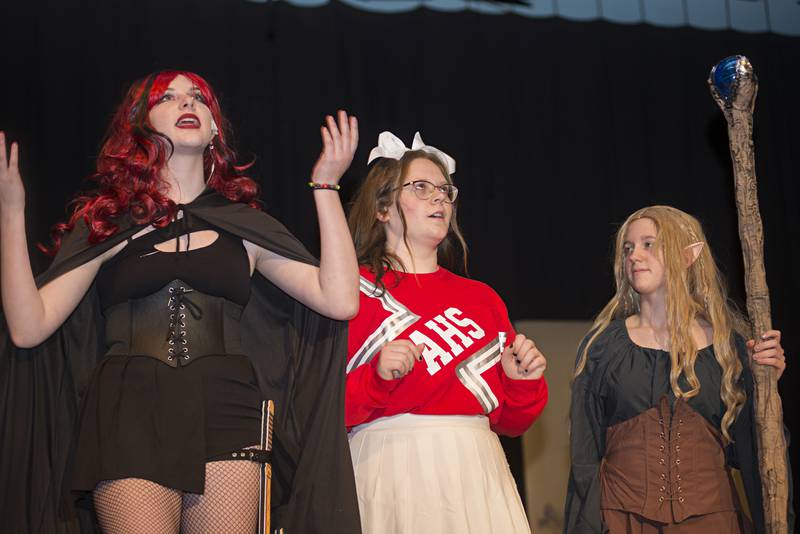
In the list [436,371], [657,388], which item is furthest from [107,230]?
[657,388]

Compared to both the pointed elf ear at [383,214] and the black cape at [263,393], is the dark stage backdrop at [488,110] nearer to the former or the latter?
the pointed elf ear at [383,214]

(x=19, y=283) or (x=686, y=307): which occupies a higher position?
(x=19, y=283)

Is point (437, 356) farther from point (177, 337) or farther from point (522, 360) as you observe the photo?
point (177, 337)

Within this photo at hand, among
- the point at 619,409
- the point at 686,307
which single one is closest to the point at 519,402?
Result: the point at 619,409

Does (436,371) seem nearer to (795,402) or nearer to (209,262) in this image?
(209,262)

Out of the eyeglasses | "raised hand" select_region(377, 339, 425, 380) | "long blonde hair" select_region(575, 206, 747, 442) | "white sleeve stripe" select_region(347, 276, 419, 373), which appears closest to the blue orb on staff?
"long blonde hair" select_region(575, 206, 747, 442)

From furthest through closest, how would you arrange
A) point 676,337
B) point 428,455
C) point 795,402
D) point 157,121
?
point 795,402
point 676,337
point 428,455
point 157,121

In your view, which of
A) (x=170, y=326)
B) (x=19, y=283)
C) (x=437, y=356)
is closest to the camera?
(x=19, y=283)

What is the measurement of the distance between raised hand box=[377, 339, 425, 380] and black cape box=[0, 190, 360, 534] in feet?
0.39

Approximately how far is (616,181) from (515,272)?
2.75 ft

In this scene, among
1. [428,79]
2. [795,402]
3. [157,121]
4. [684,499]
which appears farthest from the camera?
[795,402]

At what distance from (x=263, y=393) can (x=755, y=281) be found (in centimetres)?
157

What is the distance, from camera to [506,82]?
533cm

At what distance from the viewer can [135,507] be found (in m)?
2.10
